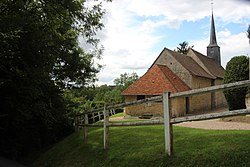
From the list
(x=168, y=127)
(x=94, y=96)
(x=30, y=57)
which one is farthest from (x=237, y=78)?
(x=94, y=96)

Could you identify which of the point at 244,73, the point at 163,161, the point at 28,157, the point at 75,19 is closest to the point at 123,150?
the point at 163,161

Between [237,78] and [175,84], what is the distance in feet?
39.3

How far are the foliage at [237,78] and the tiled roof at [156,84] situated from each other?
32.6 ft

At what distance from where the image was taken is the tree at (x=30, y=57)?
9.47 m

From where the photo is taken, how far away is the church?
30.0 m

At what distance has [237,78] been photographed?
19844mm

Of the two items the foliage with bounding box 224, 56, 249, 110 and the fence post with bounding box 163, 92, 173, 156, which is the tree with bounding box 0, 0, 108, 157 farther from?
the foliage with bounding box 224, 56, 249, 110

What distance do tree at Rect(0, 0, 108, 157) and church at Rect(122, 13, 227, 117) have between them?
14602 millimetres

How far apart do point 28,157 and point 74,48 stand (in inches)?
251

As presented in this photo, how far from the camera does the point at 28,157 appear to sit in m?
13.2

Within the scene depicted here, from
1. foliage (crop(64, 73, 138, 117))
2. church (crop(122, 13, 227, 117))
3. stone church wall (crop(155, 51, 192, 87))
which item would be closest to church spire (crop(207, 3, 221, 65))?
church (crop(122, 13, 227, 117))

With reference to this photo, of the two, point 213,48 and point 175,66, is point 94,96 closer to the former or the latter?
point 175,66

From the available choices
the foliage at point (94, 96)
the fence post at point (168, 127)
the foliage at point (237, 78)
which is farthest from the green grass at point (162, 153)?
the foliage at point (237, 78)

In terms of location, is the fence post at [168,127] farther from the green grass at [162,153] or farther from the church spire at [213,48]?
the church spire at [213,48]
